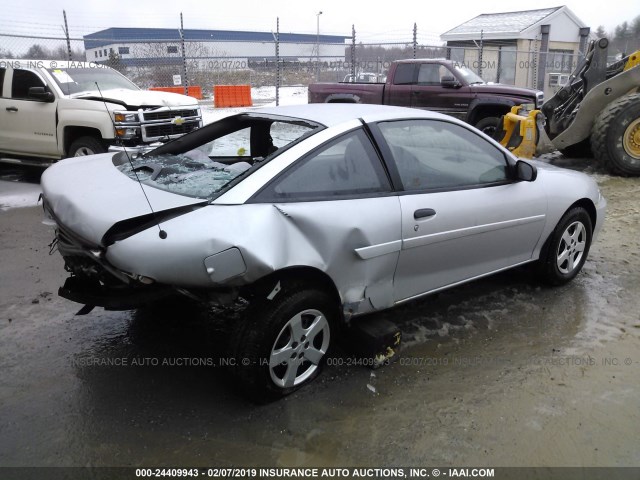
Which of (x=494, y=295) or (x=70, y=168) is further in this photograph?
(x=494, y=295)

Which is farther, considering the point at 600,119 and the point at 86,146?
the point at 600,119

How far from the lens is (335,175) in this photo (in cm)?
313

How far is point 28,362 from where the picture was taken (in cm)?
338

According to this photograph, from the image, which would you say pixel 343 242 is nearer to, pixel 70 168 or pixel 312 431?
pixel 312 431

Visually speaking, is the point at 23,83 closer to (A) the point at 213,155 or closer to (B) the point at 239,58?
(A) the point at 213,155

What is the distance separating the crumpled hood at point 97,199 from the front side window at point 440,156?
1.41 metres

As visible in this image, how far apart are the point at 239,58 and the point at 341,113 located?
64.2 feet

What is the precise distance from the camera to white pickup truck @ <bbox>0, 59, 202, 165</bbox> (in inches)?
310

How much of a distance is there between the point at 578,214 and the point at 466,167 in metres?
1.29

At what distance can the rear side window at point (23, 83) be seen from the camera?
8.53m

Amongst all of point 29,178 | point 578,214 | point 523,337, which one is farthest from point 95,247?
point 29,178

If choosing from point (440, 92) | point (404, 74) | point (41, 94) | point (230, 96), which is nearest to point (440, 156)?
point (41, 94)

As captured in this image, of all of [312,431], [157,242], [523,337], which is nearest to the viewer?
[157,242]

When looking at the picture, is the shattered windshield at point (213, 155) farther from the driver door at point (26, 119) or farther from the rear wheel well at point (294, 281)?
the driver door at point (26, 119)
